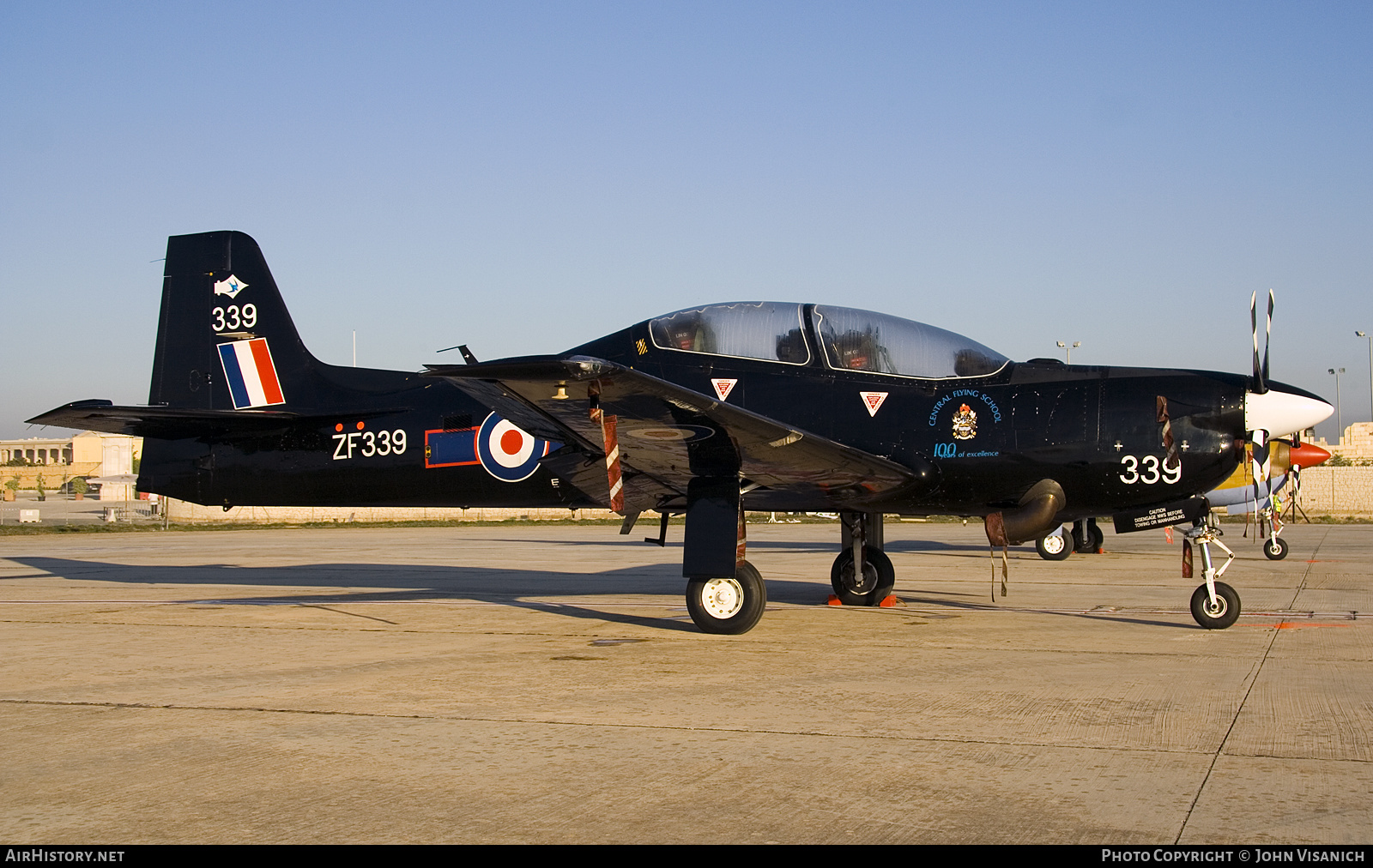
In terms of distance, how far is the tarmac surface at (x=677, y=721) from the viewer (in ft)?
12.9

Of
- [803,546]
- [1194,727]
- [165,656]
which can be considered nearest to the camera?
[1194,727]

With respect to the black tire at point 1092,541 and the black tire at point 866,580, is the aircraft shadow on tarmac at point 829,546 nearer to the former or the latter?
the black tire at point 1092,541

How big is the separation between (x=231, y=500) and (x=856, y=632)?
23.4 feet

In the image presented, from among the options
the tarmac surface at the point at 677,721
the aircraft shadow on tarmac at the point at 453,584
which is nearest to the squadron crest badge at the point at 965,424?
the tarmac surface at the point at 677,721

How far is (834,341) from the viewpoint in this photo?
32.6 ft

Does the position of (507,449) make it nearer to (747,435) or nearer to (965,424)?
(747,435)

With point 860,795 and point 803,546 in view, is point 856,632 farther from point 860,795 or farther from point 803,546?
point 803,546

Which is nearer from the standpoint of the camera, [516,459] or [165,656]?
[165,656]

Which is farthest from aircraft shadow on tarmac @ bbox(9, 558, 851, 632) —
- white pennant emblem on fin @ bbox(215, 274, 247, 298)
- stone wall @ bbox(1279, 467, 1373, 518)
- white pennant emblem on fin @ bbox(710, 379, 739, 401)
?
stone wall @ bbox(1279, 467, 1373, 518)

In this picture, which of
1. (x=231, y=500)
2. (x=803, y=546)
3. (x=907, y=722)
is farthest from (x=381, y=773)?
(x=803, y=546)

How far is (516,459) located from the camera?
35.6 ft

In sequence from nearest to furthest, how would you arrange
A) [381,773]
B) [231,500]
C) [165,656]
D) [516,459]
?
[381,773] → [165,656] → [516,459] → [231,500]

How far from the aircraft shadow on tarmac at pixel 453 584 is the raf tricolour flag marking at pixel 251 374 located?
2.32 m

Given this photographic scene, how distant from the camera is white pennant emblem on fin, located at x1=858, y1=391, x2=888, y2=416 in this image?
9727 mm
